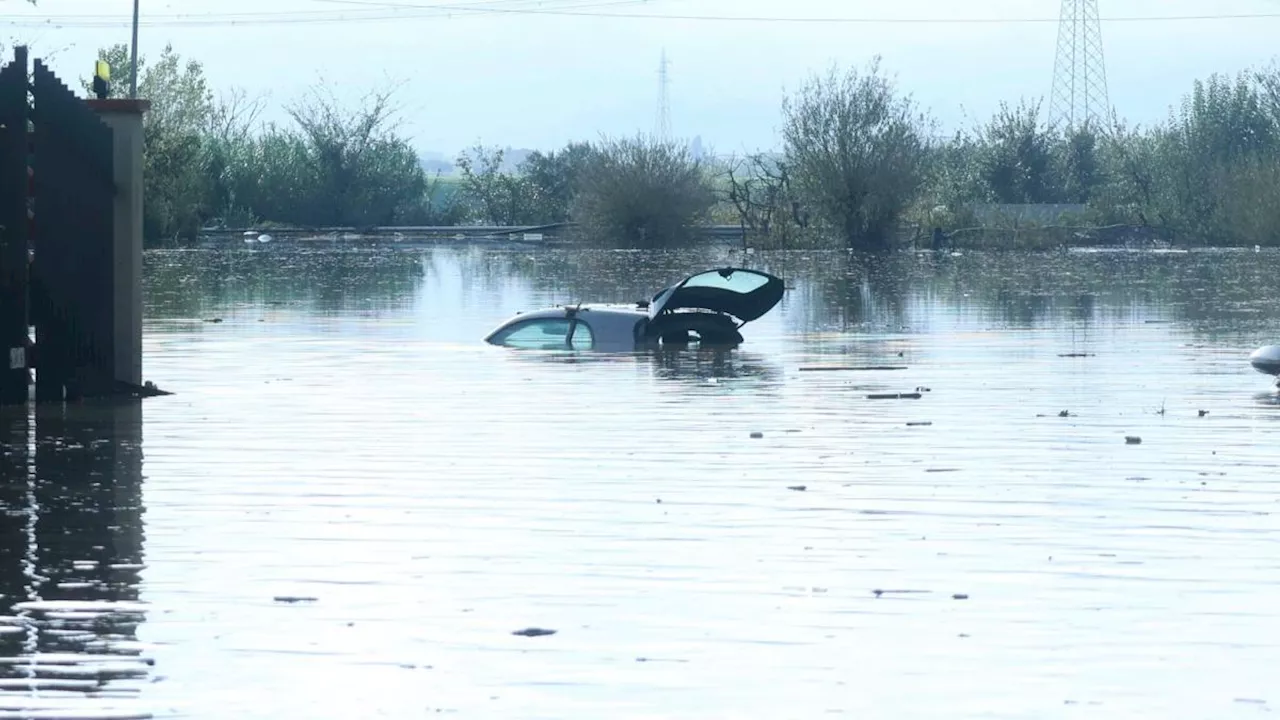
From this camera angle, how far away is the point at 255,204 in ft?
313

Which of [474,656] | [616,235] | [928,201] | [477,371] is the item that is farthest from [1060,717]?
[928,201]

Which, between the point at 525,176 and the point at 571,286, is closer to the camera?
the point at 571,286

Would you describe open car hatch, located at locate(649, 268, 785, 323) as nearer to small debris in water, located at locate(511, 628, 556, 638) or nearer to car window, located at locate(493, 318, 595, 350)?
car window, located at locate(493, 318, 595, 350)

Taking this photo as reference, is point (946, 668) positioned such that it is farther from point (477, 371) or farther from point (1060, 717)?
point (477, 371)

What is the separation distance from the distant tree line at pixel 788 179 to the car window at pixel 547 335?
159 feet

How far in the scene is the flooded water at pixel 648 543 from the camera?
28.3 ft

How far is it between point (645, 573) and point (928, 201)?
78527mm

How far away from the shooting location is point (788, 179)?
8331cm

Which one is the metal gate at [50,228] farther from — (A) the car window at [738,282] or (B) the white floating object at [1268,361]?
(A) the car window at [738,282]

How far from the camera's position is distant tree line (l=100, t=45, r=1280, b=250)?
8100 centimetres

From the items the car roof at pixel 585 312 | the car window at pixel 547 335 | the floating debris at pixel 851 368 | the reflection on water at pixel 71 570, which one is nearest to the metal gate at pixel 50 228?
the reflection on water at pixel 71 570

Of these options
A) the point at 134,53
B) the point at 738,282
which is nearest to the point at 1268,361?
the point at 738,282

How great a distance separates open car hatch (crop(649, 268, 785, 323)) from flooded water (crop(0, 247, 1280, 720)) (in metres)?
4.64

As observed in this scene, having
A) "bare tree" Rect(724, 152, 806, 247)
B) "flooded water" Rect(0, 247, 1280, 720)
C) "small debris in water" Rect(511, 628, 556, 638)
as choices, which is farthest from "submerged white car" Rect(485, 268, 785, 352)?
"bare tree" Rect(724, 152, 806, 247)
